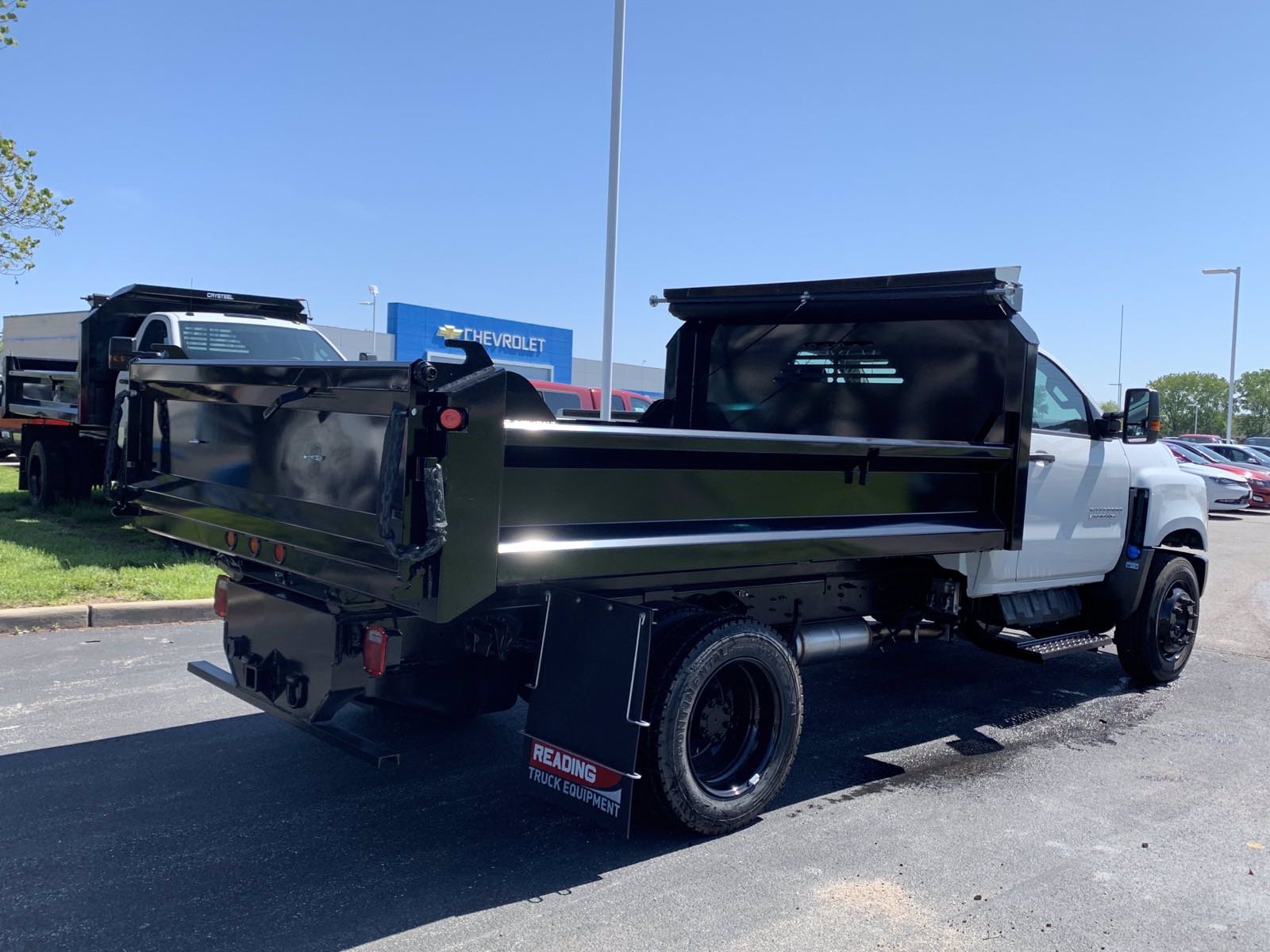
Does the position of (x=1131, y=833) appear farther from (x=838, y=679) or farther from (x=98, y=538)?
(x=98, y=538)

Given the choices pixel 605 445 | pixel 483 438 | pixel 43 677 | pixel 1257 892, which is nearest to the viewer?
pixel 483 438

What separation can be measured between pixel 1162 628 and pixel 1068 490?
158 cm

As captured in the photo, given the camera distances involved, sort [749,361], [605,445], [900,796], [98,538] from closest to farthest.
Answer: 1. [605,445]
2. [900,796]
3. [749,361]
4. [98,538]

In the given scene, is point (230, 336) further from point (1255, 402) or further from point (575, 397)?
point (1255, 402)

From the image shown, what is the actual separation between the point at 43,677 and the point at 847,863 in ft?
16.1

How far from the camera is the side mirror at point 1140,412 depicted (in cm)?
629

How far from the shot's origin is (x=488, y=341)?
44250 millimetres

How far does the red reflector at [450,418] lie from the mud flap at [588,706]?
1.02m

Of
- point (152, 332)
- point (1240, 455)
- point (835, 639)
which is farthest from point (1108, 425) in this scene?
point (1240, 455)

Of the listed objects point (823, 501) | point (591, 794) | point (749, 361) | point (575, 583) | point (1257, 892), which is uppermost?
point (749, 361)

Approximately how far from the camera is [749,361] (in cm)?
655

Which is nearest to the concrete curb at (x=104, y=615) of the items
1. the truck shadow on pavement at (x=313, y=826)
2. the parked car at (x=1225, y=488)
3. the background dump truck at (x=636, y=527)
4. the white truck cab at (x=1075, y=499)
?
the truck shadow on pavement at (x=313, y=826)

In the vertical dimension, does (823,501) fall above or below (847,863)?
above

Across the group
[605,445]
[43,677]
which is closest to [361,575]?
[605,445]
